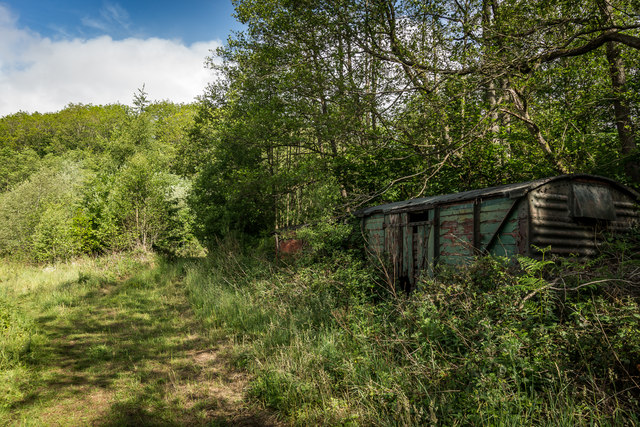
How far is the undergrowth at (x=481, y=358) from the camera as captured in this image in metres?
3.07

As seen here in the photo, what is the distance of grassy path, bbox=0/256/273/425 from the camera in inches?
170

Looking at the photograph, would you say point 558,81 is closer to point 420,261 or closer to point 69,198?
point 420,261

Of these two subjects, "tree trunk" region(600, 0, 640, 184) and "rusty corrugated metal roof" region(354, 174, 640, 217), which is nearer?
"rusty corrugated metal roof" region(354, 174, 640, 217)

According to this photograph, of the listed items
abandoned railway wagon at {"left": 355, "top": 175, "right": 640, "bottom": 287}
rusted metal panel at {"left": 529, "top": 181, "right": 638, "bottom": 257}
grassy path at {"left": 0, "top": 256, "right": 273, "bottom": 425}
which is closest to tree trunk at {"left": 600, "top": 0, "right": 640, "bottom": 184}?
abandoned railway wagon at {"left": 355, "top": 175, "right": 640, "bottom": 287}

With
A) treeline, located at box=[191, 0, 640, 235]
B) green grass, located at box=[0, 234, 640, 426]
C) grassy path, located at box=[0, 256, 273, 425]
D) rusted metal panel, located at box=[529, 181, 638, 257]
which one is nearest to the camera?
green grass, located at box=[0, 234, 640, 426]

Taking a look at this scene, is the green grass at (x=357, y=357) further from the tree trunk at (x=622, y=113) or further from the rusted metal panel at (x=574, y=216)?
the tree trunk at (x=622, y=113)

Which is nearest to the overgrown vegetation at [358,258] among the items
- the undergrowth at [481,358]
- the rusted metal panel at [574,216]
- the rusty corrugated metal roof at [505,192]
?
the undergrowth at [481,358]

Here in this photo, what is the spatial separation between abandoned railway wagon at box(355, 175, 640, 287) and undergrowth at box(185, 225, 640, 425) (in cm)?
57

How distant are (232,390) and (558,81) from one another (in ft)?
40.3

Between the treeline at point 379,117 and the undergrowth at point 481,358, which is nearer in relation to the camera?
the undergrowth at point 481,358

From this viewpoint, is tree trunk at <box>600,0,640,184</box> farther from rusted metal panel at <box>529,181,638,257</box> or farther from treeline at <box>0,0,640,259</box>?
rusted metal panel at <box>529,181,638,257</box>

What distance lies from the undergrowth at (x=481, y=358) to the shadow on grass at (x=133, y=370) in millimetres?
623

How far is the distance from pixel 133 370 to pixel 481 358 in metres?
5.21

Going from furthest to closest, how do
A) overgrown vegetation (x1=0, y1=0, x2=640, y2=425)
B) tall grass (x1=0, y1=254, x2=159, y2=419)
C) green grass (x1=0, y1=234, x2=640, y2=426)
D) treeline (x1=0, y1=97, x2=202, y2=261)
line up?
treeline (x1=0, y1=97, x2=202, y2=261) → tall grass (x1=0, y1=254, x2=159, y2=419) → overgrown vegetation (x1=0, y1=0, x2=640, y2=425) → green grass (x1=0, y1=234, x2=640, y2=426)
